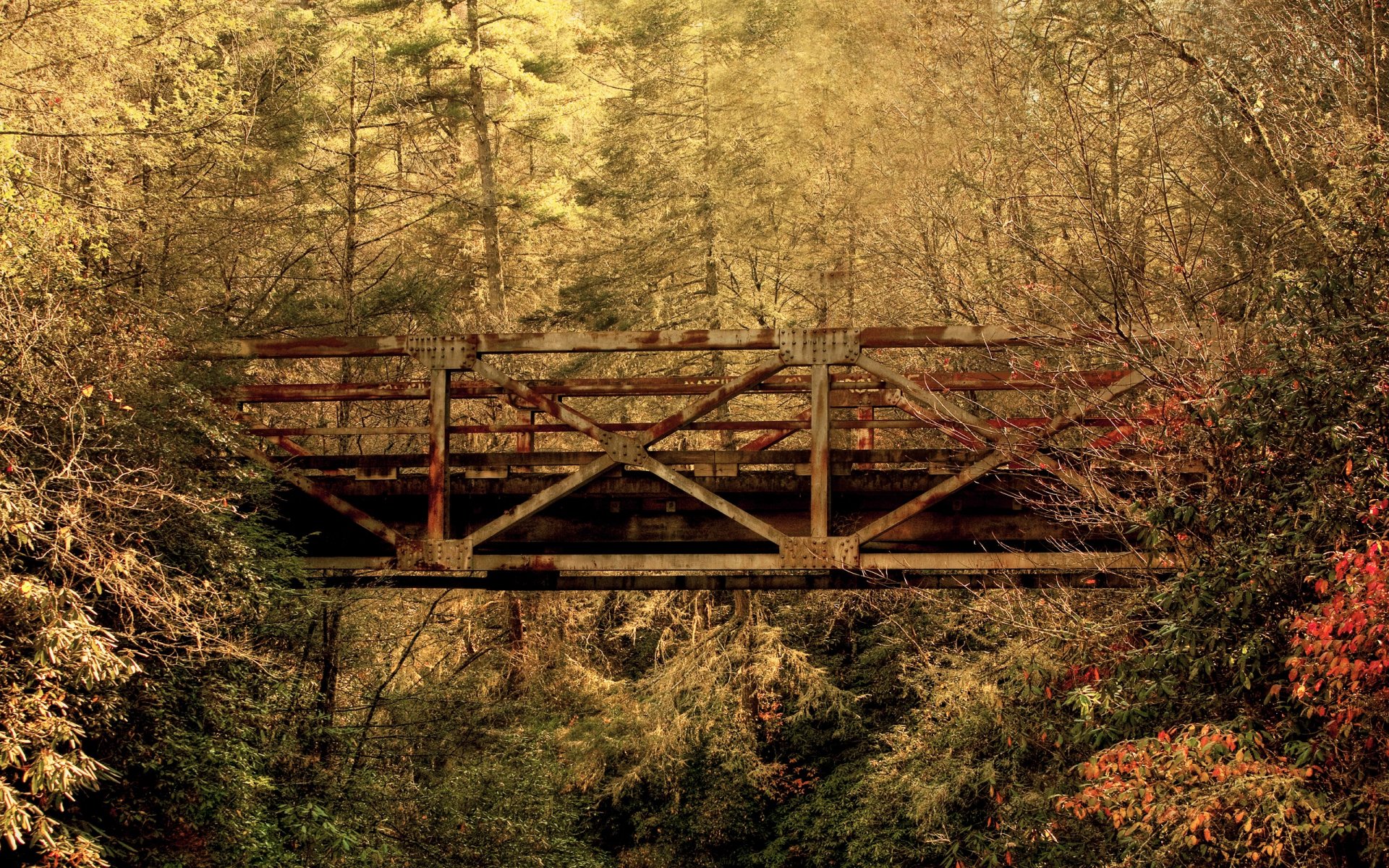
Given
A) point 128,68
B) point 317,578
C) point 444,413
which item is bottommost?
point 317,578

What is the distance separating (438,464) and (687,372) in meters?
11.1

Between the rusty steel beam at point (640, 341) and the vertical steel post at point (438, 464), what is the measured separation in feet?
0.91

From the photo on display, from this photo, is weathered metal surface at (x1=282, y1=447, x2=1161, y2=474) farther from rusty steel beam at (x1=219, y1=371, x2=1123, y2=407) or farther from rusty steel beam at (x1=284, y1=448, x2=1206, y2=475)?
rusty steel beam at (x1=219, y1=371, x2=1123, y2=407)

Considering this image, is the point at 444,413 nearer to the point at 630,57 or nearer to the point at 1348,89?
the point at 1348,89

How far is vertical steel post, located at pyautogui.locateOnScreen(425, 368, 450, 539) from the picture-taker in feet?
26.9

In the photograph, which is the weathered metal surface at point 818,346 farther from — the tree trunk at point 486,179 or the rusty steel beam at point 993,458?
the tree trunk at point 486,179

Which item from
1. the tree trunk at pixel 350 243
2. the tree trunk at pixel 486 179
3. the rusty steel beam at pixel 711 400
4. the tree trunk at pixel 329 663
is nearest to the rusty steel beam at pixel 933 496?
the rusty steel beam at pixel 711 400

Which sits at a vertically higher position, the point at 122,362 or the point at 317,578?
the point at 122,362

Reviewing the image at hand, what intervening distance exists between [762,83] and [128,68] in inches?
420

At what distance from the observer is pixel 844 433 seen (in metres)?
18.5

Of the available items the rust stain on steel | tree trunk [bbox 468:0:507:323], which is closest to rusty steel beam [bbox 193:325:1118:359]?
the rust stain on steel

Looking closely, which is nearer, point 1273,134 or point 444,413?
point 444,413

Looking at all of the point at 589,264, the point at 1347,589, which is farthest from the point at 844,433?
the point at 1347,589

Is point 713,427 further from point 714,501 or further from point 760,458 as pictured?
point 714,501
